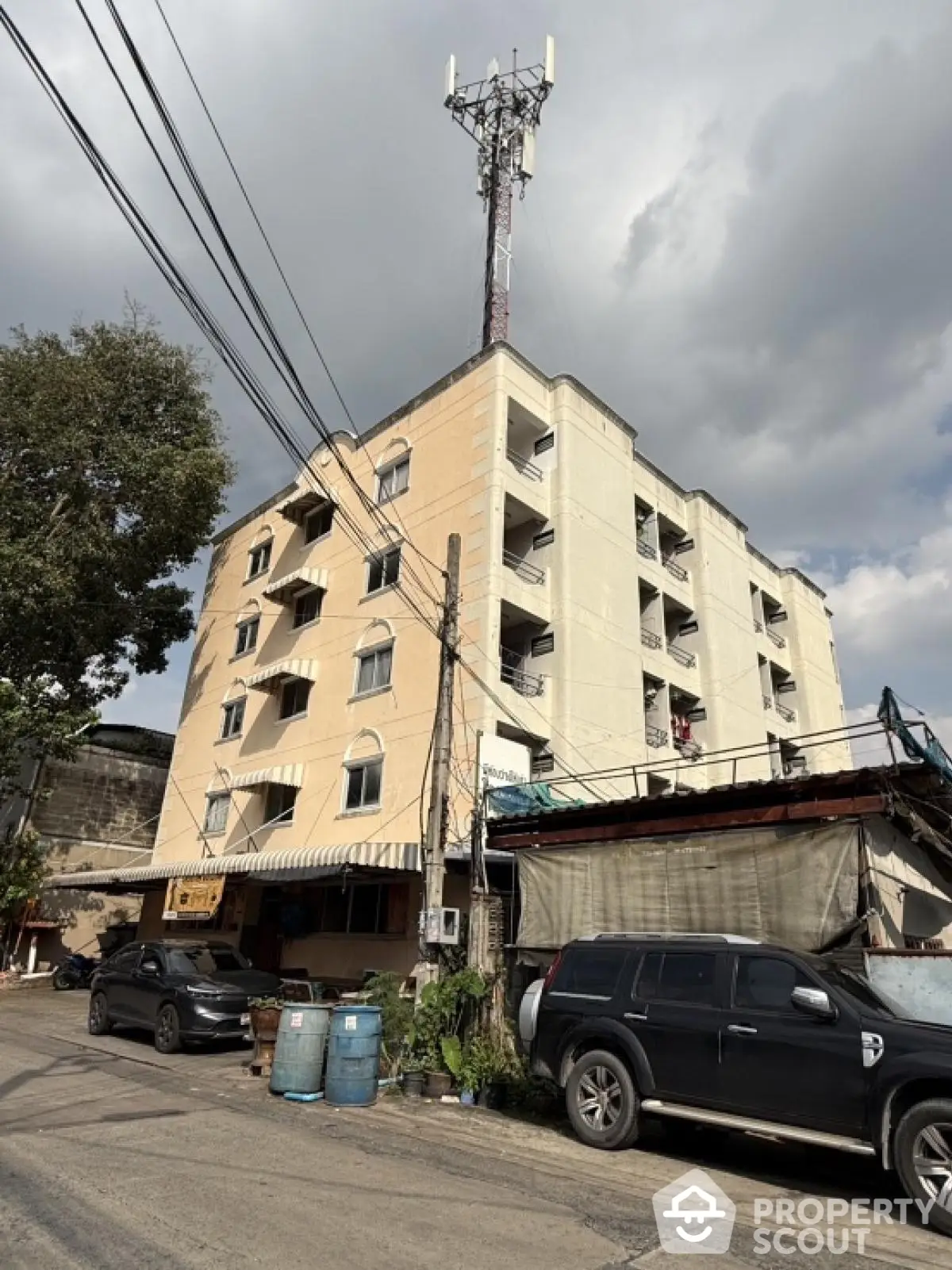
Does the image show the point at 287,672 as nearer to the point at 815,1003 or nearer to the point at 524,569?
the point at 524,569

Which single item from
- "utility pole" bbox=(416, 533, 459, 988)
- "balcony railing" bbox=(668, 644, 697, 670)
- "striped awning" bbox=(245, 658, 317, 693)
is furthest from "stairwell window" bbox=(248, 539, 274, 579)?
"utility pole" bbox=(416, 533, 459, 988)

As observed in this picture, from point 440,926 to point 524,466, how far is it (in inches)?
544

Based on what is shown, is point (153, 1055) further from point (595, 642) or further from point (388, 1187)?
point (595, 642)

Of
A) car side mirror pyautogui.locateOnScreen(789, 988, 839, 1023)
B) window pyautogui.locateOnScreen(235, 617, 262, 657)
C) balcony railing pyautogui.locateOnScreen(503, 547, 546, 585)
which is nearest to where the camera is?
car side mirror pyautogui.locateOnScreen(789, 988, 839, 1023)

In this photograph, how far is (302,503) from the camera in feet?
83.4

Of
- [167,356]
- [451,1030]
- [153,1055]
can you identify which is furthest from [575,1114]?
[167,356]

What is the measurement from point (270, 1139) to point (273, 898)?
14.6 metres

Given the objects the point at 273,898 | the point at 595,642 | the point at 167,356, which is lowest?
the point at 273,898

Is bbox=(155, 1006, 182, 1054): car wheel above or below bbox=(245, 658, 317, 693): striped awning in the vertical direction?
below

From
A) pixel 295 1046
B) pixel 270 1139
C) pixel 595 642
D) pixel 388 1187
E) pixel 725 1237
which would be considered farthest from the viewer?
pixel 595 642

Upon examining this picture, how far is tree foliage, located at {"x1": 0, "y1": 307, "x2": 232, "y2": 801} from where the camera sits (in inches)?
904

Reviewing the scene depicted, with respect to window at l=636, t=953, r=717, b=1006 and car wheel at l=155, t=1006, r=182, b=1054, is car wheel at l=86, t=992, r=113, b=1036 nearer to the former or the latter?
car wheel at l=155, t=1006, r=182, b=1054

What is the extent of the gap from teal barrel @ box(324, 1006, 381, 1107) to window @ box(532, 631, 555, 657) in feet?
38.2

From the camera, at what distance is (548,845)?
12.0 metres
